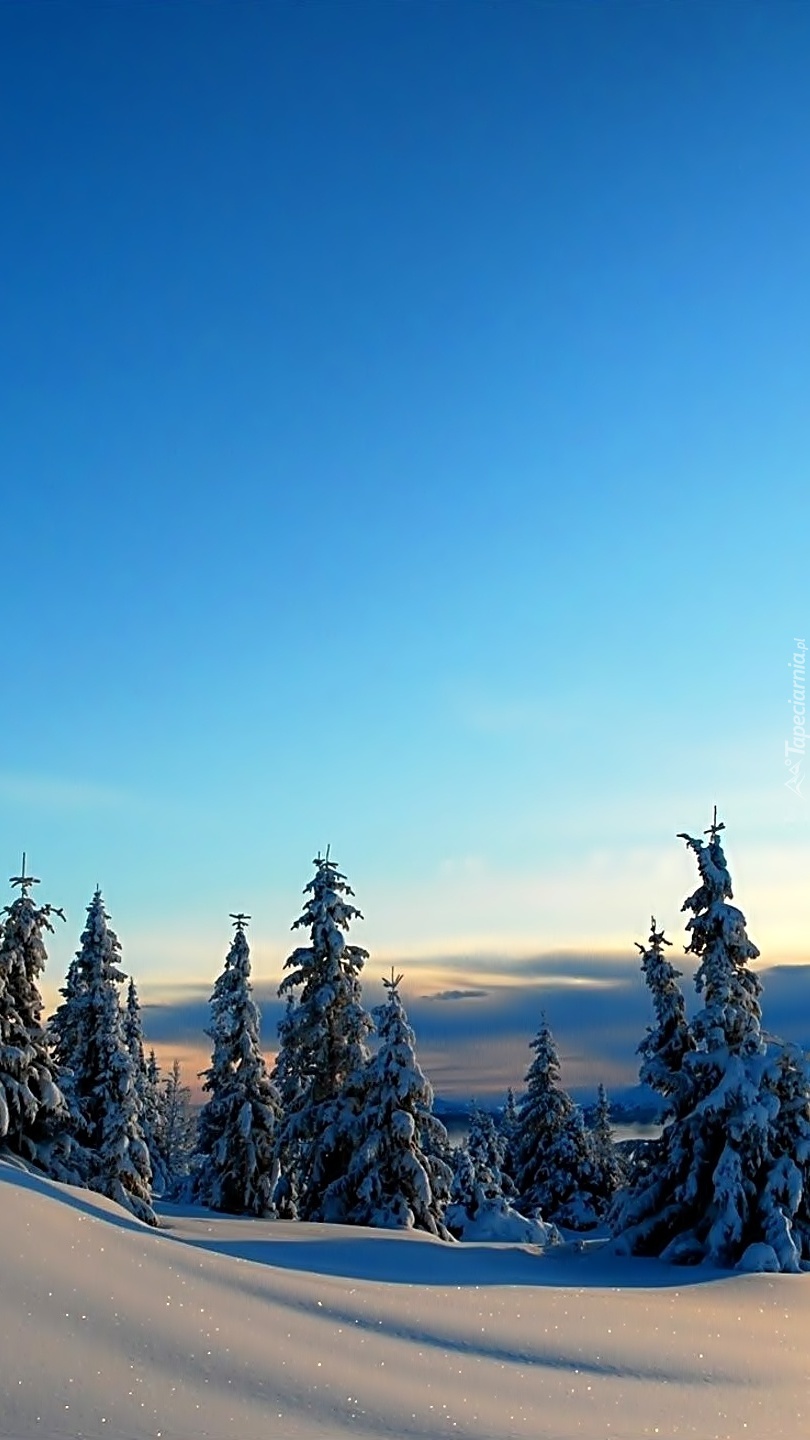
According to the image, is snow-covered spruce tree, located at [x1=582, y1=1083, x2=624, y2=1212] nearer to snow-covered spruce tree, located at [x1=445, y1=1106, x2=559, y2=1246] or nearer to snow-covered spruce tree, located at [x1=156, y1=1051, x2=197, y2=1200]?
snow-covered spruce tree, located at [x1=445, y1=1106, x2=559, y2=1246]

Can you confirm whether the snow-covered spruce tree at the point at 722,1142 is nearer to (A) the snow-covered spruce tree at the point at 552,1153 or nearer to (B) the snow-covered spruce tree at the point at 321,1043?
(B) the snow-covered spruce tree at the point at 321,1043

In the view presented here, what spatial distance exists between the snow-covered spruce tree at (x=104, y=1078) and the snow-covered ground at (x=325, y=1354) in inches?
563

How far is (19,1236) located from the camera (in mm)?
9828

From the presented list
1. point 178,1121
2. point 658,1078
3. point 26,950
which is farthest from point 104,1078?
point 178,1121

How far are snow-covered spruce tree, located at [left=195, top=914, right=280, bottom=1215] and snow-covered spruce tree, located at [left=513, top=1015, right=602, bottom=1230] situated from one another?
13039 mm

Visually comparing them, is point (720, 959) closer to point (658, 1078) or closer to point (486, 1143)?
point (658, 1078)

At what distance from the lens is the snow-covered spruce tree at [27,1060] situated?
25453 millimetres

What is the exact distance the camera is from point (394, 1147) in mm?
28281

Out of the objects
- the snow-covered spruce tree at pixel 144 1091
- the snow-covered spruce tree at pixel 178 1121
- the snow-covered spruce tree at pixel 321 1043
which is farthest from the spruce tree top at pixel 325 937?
the snow-covered spruce tree at pixel 178 1121

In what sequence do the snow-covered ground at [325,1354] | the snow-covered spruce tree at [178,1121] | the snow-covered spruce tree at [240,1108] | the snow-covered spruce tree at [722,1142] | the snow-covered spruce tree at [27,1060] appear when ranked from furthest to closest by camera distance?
1. the snow-covered spruce tree at [178,1121]
2. the snow-covered spruce tree at [240,1108]
3. the snow-covered spruce tree at [27,1060]
4. the snow-covered spruce tree at [722,1142]
5. the snow-covered ground at [325,1354]

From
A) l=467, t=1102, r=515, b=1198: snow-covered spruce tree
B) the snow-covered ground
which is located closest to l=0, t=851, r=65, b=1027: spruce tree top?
the snow-covered ground

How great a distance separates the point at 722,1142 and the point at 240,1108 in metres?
17.7

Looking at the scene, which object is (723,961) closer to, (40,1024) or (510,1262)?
(510,1262)

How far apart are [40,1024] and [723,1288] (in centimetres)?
1785
